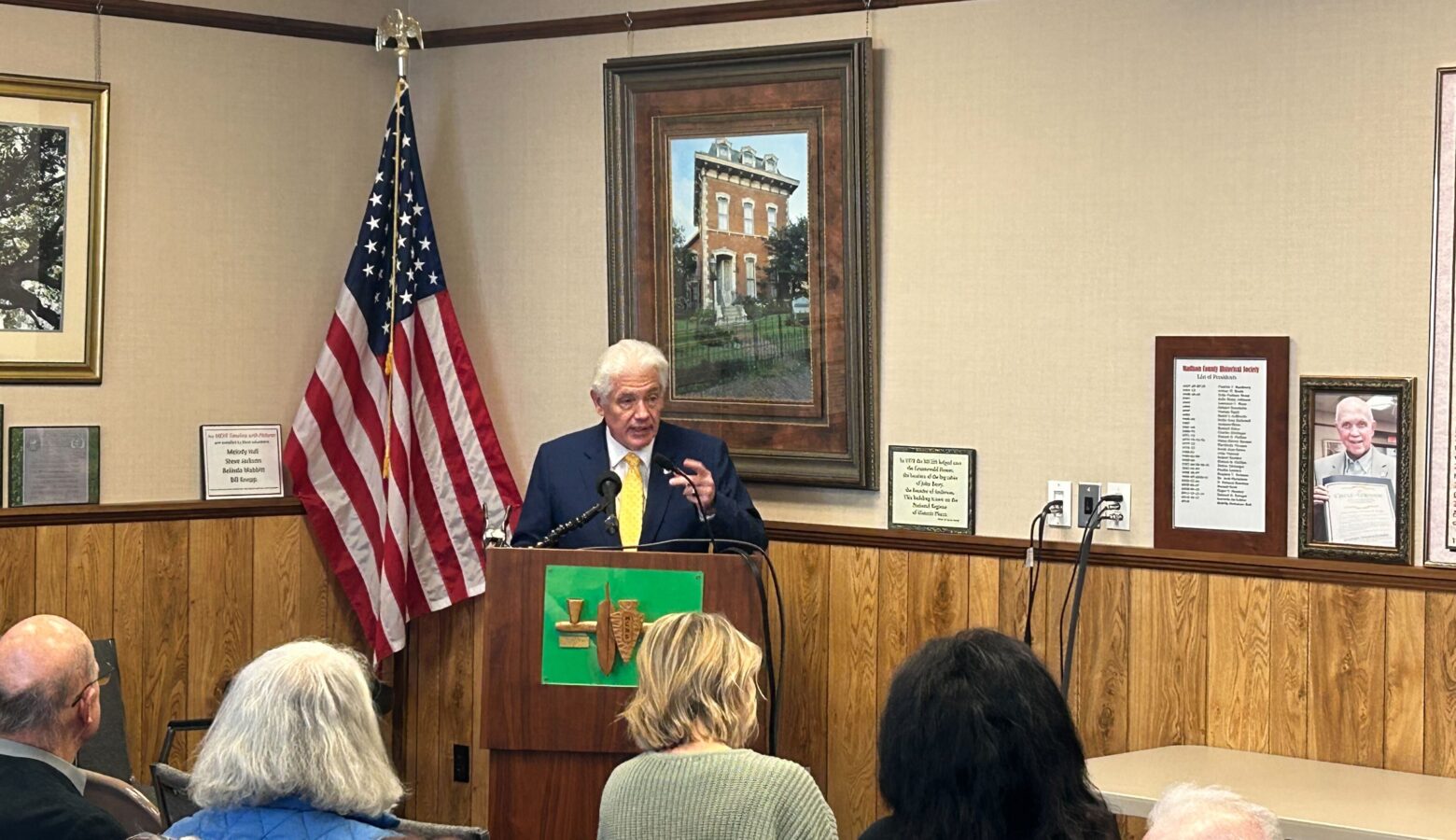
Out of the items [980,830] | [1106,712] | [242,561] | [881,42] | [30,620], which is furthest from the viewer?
[242,561]

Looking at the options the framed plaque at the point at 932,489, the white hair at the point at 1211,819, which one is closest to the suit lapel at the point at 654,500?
the framed plaque at the point at 932,489

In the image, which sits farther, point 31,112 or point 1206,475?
point 31,112

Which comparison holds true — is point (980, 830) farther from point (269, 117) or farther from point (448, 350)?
point (269, 117)

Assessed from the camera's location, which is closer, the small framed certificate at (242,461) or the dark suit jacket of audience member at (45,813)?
the dark suit jacket of audience member at (45,813)

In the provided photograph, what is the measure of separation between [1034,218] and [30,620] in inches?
108

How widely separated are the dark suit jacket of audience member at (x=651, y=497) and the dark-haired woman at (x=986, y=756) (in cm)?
209

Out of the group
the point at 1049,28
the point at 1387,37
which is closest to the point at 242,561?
the point at 1049,28

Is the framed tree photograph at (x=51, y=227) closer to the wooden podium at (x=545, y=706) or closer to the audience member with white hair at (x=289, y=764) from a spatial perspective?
the wooden podium at (x=545, y=706)

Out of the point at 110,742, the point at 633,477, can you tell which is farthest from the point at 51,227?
the point at 633,477

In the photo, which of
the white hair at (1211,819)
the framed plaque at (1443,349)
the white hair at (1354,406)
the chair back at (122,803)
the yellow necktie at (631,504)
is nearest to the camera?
the white hair at (1211,819)

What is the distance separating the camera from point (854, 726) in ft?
16.0

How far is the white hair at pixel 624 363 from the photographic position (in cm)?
449

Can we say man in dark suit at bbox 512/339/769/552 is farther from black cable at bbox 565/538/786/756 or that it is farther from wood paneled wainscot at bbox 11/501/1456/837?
wood paneled wainscot at bbox 11/501/1456/837

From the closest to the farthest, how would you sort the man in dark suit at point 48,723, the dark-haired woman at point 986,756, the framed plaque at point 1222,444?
the dark-haired woman at point 986,756 < the man in dark suit at point 48,723 < the framed plaque at point 1222,444
